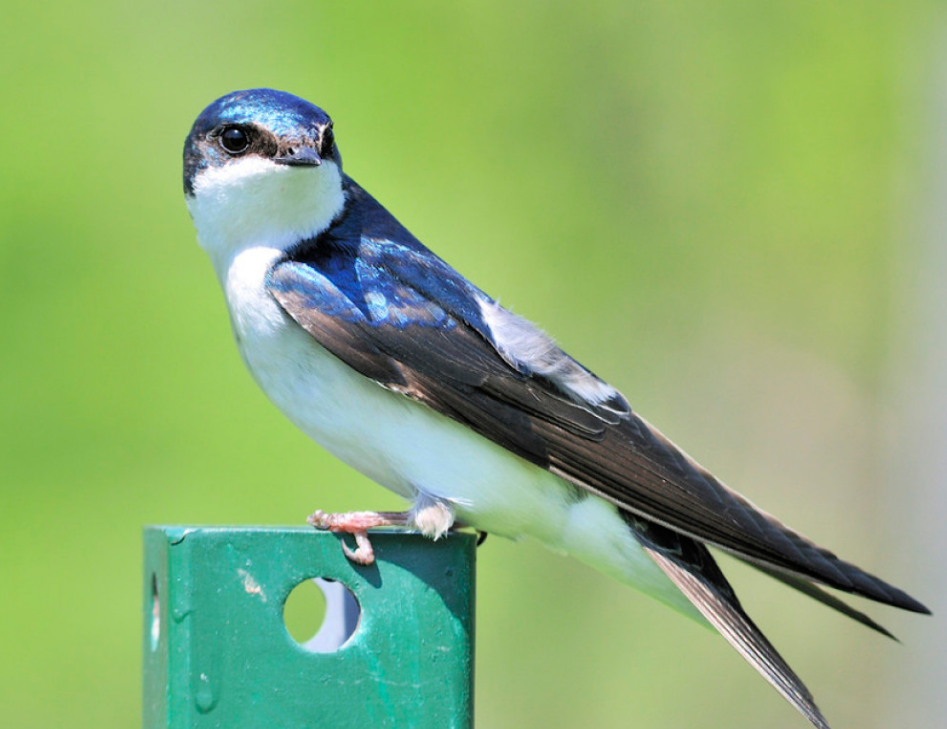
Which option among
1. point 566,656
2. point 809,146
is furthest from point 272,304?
point 809,146

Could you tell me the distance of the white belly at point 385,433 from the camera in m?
1.96

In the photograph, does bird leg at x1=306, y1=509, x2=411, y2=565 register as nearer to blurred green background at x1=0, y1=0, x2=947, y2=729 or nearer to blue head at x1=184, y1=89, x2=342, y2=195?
blue head at x1=184, y1=89, x2=342, y2=195

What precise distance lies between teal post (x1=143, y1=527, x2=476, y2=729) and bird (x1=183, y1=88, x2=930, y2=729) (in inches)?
7.3

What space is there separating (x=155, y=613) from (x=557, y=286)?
2729 millimetres

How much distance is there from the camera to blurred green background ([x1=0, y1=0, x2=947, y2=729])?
11.9 feet

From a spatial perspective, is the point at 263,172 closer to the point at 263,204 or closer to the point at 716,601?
the point at 263,204

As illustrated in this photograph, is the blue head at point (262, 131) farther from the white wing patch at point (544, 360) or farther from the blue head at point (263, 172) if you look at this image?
the white wing patch at point (544, 360)

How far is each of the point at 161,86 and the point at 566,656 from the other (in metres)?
2.24

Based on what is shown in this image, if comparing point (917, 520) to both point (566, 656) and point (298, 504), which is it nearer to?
point (566, 656)

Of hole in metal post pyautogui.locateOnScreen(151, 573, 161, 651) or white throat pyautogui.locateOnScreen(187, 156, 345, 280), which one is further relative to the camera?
white throat pyautogui.locateOnScreen(187, 156, 345, 280)

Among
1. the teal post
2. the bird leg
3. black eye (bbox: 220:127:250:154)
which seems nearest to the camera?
the teal post

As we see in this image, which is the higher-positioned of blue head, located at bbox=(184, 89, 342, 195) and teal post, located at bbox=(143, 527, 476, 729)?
blue head, located at bbox=(184, 89, 342, 195)

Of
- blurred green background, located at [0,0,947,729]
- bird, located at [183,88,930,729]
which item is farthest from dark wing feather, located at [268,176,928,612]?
blurred green background, located at [0,0,947,729]

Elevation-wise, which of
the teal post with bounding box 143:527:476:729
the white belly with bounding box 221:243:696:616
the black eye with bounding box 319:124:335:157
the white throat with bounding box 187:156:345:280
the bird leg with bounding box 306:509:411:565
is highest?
the black eye with bounding box 319:124:335:157
